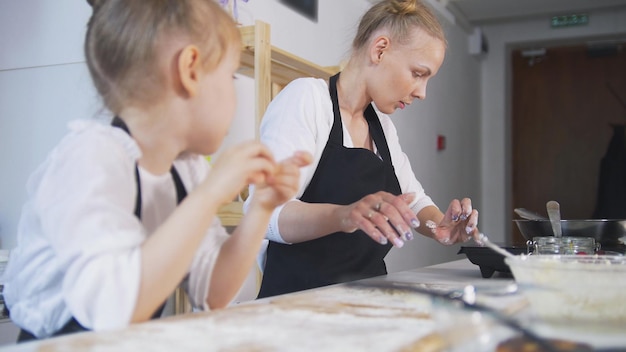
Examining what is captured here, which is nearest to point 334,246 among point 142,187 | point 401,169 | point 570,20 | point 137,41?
point 401,169

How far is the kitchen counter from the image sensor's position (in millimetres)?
547

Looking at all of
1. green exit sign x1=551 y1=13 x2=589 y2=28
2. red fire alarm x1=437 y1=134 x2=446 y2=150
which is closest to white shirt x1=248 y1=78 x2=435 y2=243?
red fire alarm x1=437 y1=134 x2=446 y2=150

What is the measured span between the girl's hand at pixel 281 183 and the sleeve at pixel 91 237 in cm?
20

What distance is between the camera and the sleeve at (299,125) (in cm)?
132

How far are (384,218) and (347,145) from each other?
0.40m

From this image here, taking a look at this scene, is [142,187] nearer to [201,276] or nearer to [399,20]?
[201,276]

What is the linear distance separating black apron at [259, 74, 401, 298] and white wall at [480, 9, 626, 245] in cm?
391

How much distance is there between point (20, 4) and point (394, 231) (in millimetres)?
1460

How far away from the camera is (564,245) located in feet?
4.76

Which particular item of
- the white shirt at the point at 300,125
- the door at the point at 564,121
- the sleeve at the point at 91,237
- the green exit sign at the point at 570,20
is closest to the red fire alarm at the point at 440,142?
the door at the point at 564,121

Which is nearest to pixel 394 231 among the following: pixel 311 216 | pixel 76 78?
pixel 311 216

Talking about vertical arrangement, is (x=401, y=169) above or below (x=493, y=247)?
above

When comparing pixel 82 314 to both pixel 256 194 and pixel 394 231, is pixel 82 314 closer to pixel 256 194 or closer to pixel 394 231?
pixel 256 194

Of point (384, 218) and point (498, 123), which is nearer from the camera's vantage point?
point (384, 218)
